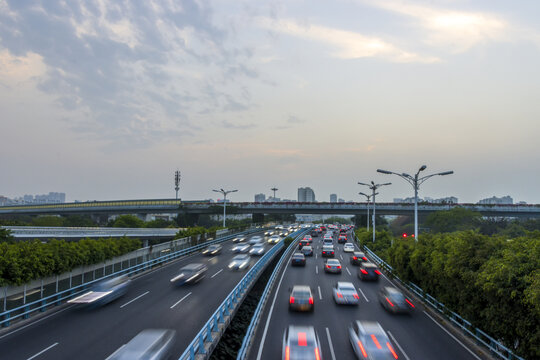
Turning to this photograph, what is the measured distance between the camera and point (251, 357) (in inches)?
528

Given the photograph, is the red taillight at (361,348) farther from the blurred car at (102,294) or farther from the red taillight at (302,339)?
the blurred car at (102,294)

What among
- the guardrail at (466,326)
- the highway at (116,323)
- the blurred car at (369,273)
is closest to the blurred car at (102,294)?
the highway at (116,323)

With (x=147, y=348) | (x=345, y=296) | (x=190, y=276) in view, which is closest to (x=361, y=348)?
(x=345, y=296)

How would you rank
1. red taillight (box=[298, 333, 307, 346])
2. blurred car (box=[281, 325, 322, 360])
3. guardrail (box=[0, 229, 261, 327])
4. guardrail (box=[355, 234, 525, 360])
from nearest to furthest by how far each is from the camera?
blurred car (box=[281, 325, 322, 360]) → red taillight (box=[298, 333, 307, 346]) → guardrail (box=[355, 234, 525, 360]) → guardrail (box=[0, 229, 261, 327])

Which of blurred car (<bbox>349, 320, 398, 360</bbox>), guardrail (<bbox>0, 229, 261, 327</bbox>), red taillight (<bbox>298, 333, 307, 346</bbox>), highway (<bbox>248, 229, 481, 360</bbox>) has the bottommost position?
highway (<bbox>248, 229, 481, 360</bbox>)

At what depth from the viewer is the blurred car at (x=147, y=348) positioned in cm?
1084

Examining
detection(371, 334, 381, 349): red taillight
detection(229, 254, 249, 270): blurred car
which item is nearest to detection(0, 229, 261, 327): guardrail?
detection(229, 254, 249, 270): blurred car

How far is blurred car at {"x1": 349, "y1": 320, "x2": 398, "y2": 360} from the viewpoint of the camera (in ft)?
39.4

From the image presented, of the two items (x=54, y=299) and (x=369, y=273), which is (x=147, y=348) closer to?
(x=54, y=299)

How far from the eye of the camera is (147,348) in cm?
1131

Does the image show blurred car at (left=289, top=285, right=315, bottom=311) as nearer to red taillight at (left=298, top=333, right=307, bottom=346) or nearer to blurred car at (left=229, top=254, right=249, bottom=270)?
red taillight at (left=298, top=333, right=307, bottom=346)

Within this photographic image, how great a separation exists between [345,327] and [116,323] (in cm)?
1274

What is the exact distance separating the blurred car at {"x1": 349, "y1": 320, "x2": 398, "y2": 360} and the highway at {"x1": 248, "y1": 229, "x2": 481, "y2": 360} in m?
0.78

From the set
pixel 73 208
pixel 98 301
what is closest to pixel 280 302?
pixel 98 301
